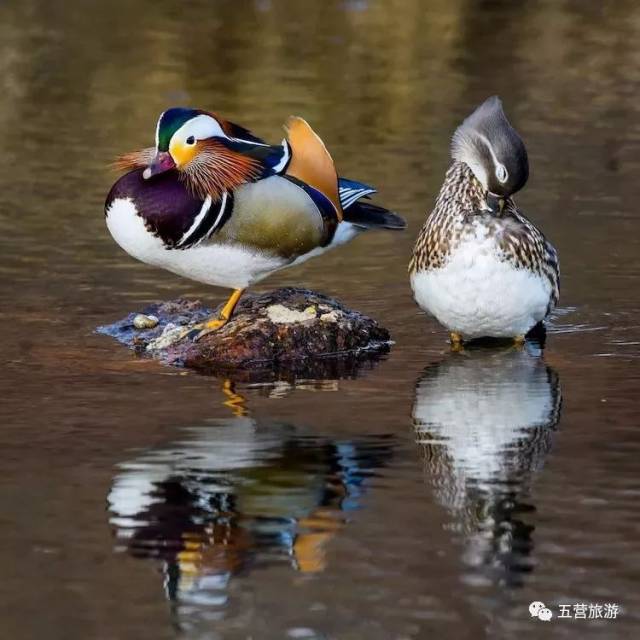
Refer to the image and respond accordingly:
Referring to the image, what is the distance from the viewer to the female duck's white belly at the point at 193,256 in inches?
311

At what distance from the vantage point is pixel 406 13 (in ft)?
66.1

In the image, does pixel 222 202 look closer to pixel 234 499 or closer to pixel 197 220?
pixel 197 220

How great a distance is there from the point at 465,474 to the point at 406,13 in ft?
46.8

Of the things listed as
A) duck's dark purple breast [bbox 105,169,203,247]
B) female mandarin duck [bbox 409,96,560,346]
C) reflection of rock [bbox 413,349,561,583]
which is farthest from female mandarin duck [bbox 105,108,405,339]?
reflection of rock [bbox 413,349,561,583]

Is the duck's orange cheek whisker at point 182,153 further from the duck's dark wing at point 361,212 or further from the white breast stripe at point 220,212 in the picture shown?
the duck's dark wing at point 361,212

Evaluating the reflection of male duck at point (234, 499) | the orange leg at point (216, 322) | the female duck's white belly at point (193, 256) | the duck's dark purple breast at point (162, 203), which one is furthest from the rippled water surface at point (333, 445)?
the duck's dark purple breast at point (162, 203)

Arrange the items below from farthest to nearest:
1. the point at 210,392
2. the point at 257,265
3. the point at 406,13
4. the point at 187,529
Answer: the point at 406,13 < the point at 257,265 < the point at 210,392 < the point at 187,529

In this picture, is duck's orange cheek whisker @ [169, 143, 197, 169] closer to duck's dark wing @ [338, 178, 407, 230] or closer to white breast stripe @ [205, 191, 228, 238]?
white breast stripe @ [205, 191, 228, 238]

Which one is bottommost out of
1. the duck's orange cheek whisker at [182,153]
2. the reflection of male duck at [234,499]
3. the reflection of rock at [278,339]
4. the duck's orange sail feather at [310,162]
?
the reflection of rock at [278,339]

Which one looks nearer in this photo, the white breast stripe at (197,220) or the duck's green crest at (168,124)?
the white breast stripe at (197,220)

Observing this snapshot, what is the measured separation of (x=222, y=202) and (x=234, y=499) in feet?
7.32

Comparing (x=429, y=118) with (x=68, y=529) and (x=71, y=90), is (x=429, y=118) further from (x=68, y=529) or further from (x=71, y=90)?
(x=68, y=529)

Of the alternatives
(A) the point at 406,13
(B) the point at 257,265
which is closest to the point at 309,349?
(B) the point at 257,265

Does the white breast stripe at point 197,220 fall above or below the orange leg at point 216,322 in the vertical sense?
above
